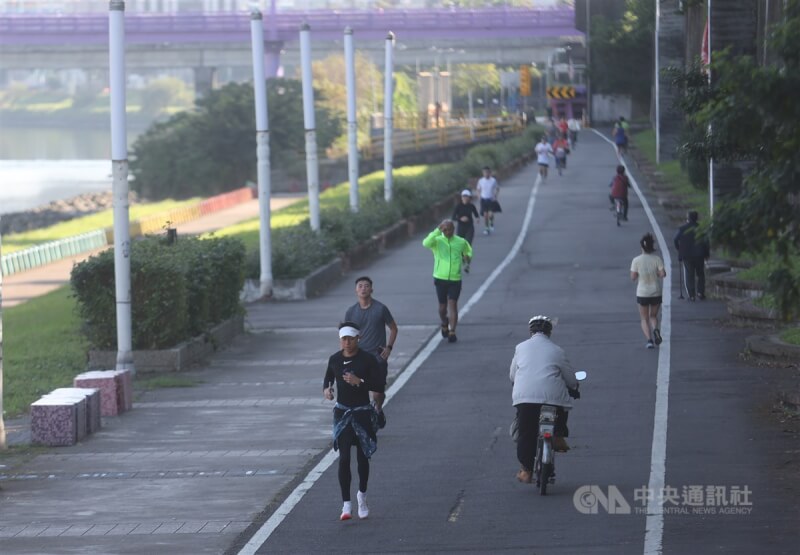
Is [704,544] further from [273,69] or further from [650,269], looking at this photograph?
[273,69]

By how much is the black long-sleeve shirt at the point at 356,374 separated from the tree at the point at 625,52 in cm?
7461

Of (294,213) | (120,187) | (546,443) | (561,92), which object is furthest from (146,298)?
(561,92)

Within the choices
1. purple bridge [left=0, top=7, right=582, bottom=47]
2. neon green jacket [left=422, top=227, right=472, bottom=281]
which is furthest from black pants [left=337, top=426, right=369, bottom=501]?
purple bridge [left=0, top=7, right=582, bottom=47]

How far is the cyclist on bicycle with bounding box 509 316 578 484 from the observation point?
1334 centimetres

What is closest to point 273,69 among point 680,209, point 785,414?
point 680,209

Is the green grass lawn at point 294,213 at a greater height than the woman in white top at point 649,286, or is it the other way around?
the woman in white top at point 649,286

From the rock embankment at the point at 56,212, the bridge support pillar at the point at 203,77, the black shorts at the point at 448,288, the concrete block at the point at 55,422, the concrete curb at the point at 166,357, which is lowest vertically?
the rock embankment at the point at 56,212

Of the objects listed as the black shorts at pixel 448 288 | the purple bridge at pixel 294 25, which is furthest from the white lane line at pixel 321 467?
the purple bridge at pixel 294 25

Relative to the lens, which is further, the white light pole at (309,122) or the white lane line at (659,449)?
the white light pole at (309,122)

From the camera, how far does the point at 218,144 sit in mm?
96250

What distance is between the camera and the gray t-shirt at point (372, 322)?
53.5 feet

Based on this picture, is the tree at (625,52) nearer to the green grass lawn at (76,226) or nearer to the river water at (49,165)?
the green grass lawn at (76,226)

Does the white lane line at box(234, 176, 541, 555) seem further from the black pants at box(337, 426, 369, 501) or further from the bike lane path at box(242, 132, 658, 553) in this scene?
the black pants at box(337, 426, 369, 501)

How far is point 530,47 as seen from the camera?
379 feet
